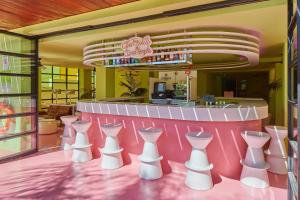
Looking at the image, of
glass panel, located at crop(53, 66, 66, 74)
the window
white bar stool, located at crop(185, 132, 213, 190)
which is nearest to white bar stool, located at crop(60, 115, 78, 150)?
white bar stool, located at crop(185, 132, 213, 190)

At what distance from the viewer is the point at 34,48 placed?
5258 mm

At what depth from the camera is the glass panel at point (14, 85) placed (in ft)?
15.3

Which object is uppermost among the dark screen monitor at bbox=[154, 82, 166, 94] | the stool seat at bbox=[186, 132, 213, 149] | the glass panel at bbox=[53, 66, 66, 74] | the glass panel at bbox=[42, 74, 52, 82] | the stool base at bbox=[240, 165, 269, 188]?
the glass panel at bbox=[53, 66, 66, 74]

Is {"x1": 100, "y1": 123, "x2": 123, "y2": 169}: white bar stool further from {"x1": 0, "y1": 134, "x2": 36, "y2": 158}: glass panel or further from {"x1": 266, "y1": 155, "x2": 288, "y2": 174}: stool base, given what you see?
{"x1": 266, "y1": 155, "x2": 288, "y2": 174}: stool base

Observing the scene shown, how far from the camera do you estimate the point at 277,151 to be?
13.1 ft

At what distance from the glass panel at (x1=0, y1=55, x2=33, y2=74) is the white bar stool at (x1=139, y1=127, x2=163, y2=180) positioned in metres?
3.22

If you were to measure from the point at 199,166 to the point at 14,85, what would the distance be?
13.6 feet

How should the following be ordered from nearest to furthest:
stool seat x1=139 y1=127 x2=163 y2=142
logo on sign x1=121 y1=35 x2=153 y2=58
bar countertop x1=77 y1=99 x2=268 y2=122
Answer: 1. bar countertop x1=77 y1=99 x2=268 y2=122
2. stool seat x1=139 y1=127 x2=163 y2=142
3. logo on sign x1=121 y1=35 x2=153 y2=58

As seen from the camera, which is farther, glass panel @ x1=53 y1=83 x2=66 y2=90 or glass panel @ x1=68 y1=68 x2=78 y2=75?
glass panel @ x1=68 y1=68 x2=78 y2=75

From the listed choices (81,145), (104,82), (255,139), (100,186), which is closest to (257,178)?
(255,139)

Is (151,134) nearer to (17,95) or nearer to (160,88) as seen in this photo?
(160,88)

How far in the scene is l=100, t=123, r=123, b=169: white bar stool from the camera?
13.4 ft

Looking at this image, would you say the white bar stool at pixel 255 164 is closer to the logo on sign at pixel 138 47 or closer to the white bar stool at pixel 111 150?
the white bar stool at pixel 111 150

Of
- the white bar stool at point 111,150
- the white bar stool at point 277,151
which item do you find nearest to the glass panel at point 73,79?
the white bar stool at point 111,150
